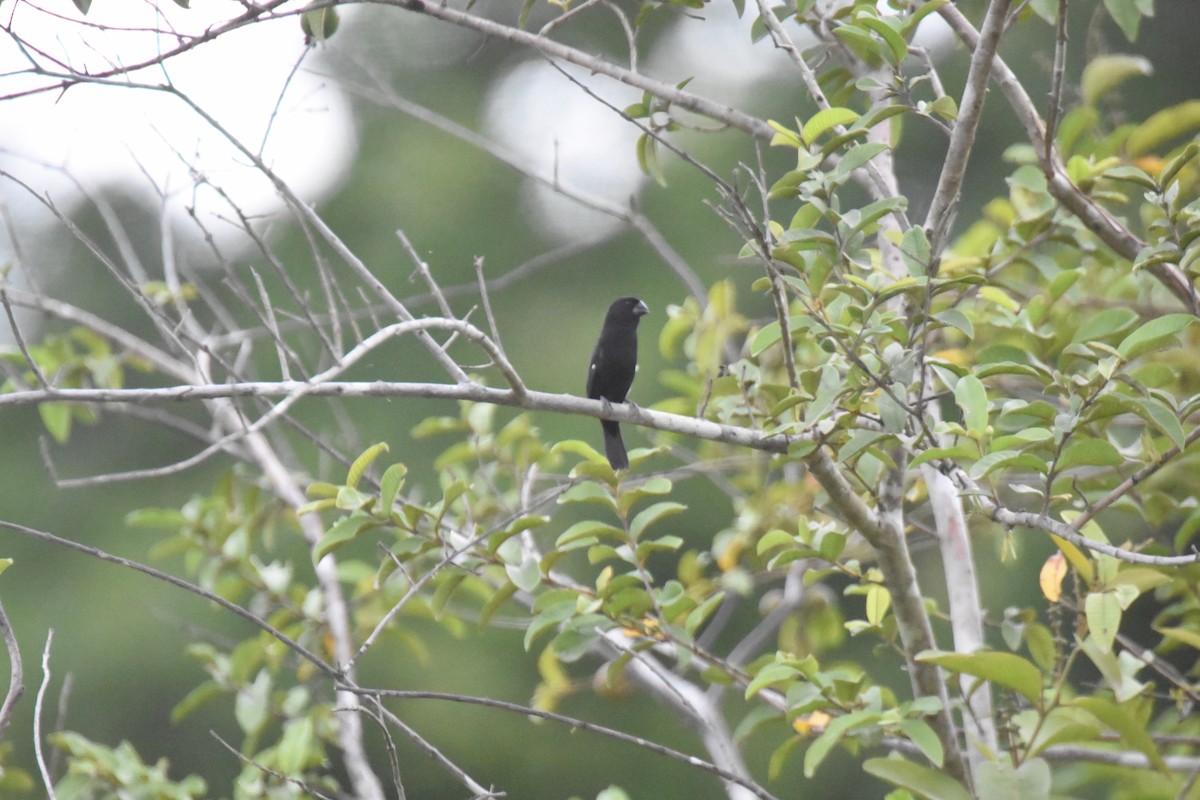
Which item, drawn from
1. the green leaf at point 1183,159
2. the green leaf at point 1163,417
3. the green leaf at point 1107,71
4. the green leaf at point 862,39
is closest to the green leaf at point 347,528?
the green leaf at point 862,39

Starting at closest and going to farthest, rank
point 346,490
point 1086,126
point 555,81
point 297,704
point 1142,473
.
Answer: point 1142,473, point 346,490, point 1086,126, point 297,704, point 555,81

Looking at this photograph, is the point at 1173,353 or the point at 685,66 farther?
the point at 685,66

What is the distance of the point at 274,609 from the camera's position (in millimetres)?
4055

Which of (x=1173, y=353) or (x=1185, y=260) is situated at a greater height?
(x=1185, y=260)

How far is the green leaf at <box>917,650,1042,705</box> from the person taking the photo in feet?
6.30

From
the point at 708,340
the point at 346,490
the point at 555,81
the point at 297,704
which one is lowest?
the point at 297,704

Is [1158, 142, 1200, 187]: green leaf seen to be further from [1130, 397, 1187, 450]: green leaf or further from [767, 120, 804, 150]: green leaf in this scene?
[767, 120, 804, 150]: green leaf

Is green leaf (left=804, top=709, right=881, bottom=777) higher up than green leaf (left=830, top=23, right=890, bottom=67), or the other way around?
green leaf (left=830, top=23, right=890, bottom=67)

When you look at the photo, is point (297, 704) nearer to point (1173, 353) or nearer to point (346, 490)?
point (346, 490)

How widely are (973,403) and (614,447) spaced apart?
9.59 feet

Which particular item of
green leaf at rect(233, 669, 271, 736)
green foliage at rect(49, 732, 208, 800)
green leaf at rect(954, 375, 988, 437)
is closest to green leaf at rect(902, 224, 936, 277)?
green leaf at rect(954, 375, 988, 437)

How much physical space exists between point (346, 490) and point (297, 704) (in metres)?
1.35

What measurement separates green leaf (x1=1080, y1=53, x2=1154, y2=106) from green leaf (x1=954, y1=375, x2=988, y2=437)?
4.84 ft

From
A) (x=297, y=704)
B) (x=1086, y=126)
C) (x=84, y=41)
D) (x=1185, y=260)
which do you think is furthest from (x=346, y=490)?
(x=1086, y=126)
